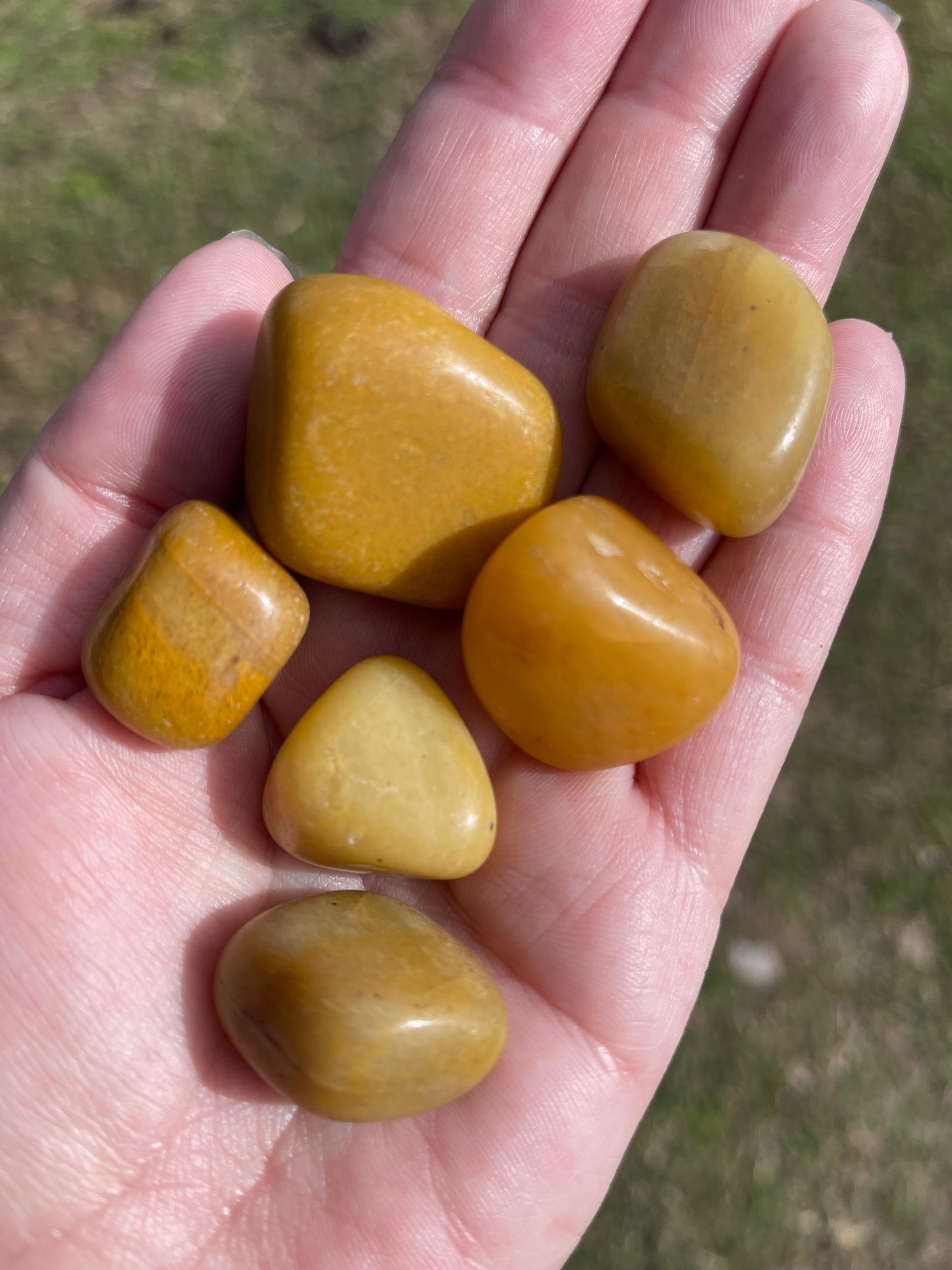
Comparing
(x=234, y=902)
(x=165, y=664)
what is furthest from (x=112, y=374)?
(x=234, y=902)

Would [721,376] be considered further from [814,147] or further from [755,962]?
[755,962]

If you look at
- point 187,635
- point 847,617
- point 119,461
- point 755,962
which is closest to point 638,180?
point 119,461

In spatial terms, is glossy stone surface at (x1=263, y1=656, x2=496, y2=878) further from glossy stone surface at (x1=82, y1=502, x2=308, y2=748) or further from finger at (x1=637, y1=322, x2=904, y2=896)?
finger at (x1=637, y1=322, x2=904, y2=896)

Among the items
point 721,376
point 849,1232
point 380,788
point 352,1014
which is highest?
point 721,376

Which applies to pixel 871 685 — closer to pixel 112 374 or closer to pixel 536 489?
pixel 536 489

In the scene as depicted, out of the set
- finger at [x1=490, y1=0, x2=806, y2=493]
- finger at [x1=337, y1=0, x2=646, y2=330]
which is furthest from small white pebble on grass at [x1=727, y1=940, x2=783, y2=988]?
finger at [x1=337, y1=0, x2=646, y2=330]

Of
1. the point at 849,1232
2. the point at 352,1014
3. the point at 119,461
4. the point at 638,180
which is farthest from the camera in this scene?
the point at 849,1232

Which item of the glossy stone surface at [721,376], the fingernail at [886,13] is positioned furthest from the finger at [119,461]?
the fingernail at [886,13]
